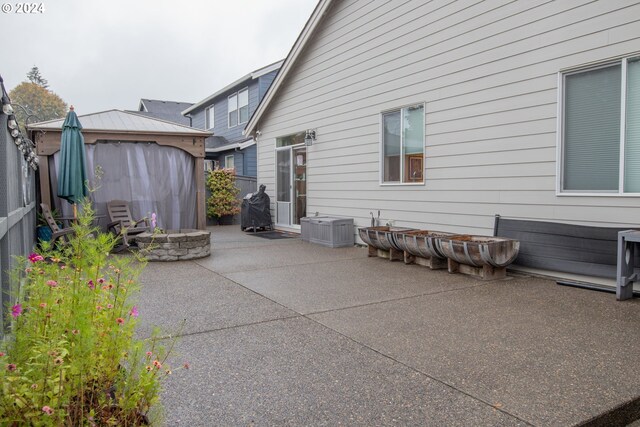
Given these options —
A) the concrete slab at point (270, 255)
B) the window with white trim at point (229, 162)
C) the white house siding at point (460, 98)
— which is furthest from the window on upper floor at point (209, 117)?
the concrete slab at point (270, 255)

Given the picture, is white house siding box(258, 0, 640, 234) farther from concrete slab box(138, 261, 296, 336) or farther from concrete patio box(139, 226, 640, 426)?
concrete slab box(138, 261, 296, 336)

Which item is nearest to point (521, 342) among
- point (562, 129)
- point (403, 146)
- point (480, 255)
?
point (480, 255)

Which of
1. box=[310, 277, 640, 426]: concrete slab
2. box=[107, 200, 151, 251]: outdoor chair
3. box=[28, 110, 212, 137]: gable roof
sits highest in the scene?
box=[28, 110, 212, 137]: gable roof

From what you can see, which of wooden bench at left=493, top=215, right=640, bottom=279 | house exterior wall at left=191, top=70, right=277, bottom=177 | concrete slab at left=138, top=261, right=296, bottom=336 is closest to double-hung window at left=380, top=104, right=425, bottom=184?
wooden bench at left=493, top=215, right=640, bottom=279

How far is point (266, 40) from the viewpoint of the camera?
33.5 m

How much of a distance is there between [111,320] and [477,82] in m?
5.91

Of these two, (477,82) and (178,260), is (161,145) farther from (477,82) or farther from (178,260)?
(477,82)

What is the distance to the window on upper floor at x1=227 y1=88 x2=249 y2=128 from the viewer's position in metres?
17.6

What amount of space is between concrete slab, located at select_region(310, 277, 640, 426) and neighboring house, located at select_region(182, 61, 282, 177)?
1236 centimetres

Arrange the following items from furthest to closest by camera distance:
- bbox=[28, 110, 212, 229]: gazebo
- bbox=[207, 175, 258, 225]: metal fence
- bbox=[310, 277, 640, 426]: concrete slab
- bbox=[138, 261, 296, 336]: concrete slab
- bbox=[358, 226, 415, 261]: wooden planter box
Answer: bbox=[207, 175, 258, 225]: metal fence, bbox=[28, 110, 212, 229]: gazebo, bbox=[358, 226, 415, 261]: wooden planter box, bbox=[138, 261, 296, 336]: concrete slab, bbox=[310, 277, 640, 426]: concrete slab

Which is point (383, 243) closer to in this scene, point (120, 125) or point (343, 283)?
point (343, 283)

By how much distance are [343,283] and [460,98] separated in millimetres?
3313

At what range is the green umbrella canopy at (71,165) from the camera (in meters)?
7.66

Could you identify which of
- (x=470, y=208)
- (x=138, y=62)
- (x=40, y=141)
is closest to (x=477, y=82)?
(x=470, y=208)
